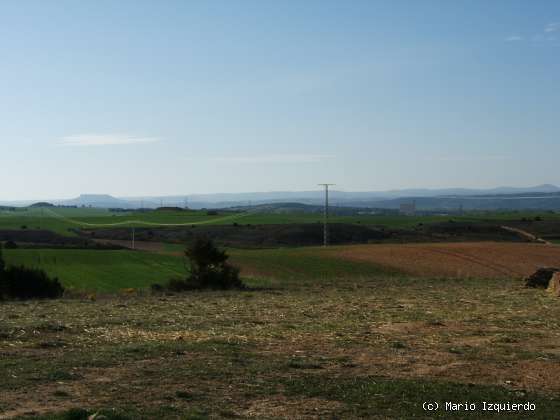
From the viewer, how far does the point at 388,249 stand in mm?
63938

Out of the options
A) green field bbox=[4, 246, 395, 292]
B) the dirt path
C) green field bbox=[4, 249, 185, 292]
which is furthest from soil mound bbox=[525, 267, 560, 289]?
the dirt path

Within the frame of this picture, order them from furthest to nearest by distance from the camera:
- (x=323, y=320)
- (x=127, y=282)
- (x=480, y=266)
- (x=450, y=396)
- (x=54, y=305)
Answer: (x=480, y=266) → (x=127, y=282) → (x=54, y=305) → (x=323, y=320) → (x=450, y=396)

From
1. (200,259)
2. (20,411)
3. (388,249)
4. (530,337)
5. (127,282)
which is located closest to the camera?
(20,411)

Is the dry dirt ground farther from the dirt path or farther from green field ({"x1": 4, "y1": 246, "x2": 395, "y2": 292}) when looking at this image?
the dirt path

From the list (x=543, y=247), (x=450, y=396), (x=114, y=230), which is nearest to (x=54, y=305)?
(x=450, y=396)

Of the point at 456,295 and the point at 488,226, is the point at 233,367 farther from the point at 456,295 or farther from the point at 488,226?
the point at 488,226

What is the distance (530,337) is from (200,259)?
2329cm

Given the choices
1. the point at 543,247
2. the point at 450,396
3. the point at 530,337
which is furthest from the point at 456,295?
the point at 543,247

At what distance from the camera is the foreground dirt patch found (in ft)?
163

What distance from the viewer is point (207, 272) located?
124ft

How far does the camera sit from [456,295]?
30422mm

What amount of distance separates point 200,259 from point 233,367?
24.9m

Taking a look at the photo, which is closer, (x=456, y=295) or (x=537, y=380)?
(x=537, y=380)

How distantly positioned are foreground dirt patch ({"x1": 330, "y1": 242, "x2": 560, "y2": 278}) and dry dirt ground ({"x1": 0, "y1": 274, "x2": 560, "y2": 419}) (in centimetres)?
2319
